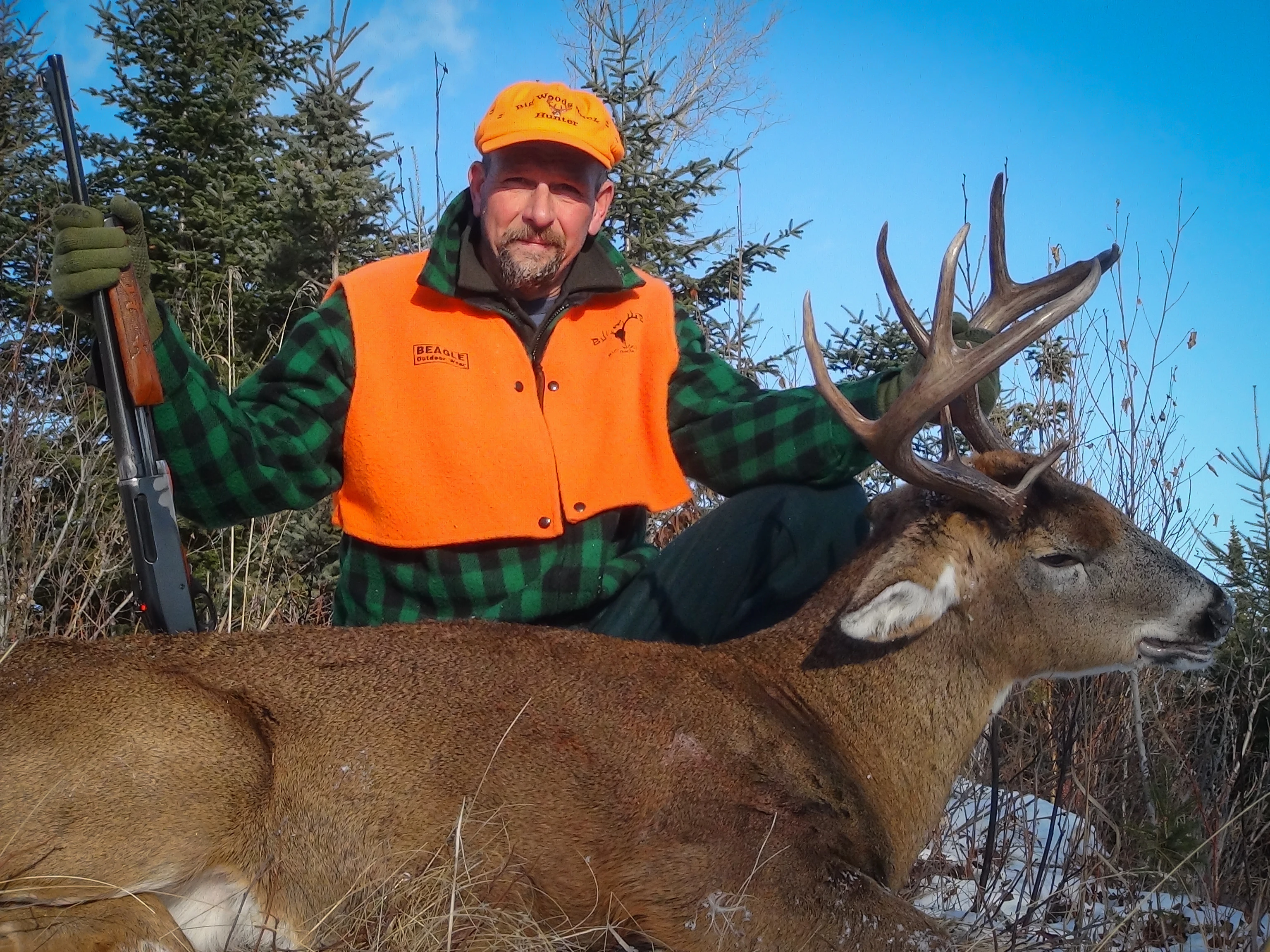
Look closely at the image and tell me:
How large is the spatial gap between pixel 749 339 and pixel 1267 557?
13.6ft

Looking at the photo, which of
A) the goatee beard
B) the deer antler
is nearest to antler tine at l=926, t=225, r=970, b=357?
the deer antler

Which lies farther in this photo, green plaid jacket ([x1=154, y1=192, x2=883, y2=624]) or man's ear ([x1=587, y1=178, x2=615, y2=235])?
man's ear ([x1=587, y1=178, x2=615, y2=235])

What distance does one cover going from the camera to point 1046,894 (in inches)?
178

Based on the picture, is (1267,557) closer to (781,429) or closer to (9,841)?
(781,429)

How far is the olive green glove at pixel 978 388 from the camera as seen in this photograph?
14.2ft

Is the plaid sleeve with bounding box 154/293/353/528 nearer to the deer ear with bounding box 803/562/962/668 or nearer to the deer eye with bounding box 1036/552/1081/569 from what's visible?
the deer ear with bounding box 803/562/962/668

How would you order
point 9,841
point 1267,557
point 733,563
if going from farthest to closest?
point 1267,557 → point 733,563 → point 9,841

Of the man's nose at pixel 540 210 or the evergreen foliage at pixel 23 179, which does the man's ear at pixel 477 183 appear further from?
the evergreen foliage at pixel 23 179

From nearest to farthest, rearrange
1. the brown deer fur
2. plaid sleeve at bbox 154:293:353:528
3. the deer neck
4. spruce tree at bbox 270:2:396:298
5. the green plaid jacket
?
1. the brown deer fur
2. the deer neck
3. plaid sleeve at bbox 154:293:353:528
4. the green plaid jacket
5. spruce tree at bbox 270:2:396:298

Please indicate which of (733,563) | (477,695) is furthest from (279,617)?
(477,695)

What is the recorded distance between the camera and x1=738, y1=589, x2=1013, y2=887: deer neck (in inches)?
149

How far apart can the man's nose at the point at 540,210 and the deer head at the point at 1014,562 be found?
1649 mm

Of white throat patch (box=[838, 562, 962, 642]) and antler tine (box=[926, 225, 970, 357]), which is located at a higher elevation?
antler tine (box=[926, 225, 970, 357])

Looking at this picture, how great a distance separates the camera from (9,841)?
115 inches
